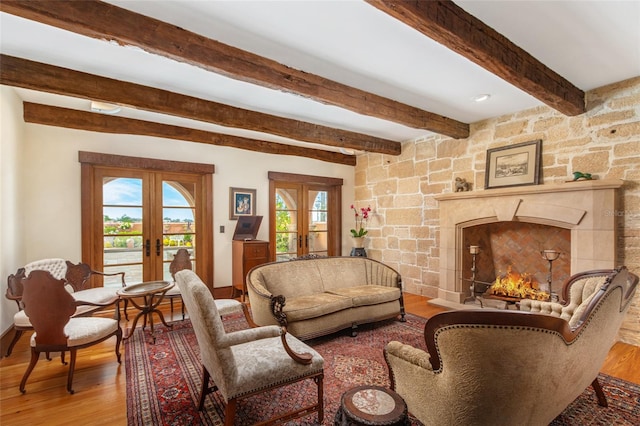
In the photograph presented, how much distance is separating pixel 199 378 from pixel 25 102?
3755 mm

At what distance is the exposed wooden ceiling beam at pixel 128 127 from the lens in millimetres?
3637

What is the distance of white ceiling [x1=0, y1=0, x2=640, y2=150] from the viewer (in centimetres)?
205

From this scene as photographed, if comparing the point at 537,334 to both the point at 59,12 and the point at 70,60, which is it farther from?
the point at 70,60

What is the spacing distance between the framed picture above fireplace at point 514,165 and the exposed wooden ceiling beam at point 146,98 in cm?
219

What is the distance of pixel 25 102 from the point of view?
3.56 m

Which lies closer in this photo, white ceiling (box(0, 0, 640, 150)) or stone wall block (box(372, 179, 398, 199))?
white ceiling (box(0, 0, 640, 150))

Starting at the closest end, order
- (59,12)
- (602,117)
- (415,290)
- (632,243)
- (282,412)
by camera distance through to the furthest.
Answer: (59,12) → (282,412) → (632,243) → (602,117) → (415,290)

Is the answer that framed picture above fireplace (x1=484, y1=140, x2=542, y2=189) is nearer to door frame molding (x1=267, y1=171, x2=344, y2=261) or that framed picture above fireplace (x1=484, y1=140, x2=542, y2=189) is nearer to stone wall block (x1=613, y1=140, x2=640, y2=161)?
stone wall block (x1=613, y1=140, x2=640, y2=161)

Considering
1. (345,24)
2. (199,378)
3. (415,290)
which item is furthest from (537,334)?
(415,290)

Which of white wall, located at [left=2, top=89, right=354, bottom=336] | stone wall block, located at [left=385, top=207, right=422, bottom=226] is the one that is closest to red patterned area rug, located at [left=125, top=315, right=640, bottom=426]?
white wall, located at [left=2, top=89, right=354, bottom=336]

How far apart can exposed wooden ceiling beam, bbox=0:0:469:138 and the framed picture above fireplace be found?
185cm

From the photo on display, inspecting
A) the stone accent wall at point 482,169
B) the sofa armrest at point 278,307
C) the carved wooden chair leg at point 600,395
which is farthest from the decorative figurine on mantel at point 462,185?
the sofa armrest at point 278,307

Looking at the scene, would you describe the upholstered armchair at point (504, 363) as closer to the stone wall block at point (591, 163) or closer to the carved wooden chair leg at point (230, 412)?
the carved wooden chair leg at point (230, 412)

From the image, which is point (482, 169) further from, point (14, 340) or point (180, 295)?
point (14, 340)
